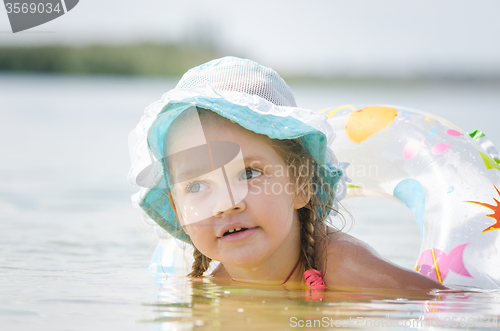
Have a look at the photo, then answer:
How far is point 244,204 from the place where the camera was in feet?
7.58

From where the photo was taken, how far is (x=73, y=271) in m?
2.77

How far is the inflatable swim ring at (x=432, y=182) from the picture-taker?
259cm

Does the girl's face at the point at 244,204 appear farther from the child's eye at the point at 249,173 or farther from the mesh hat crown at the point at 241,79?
the mesh hat crown at the point at 241,79

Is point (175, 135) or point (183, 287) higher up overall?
point (175, 135)

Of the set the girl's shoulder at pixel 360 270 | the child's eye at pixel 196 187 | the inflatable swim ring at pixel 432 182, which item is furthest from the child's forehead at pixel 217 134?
the inflatable swim ring at pixel 432 182

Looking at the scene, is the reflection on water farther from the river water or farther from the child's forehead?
the child's forehead

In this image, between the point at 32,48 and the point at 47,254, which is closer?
the point at 47,254

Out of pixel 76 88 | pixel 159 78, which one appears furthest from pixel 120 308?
pixel 159 78

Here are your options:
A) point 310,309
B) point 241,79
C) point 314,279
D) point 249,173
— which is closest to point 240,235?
point 249,173

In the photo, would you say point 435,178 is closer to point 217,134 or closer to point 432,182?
point 432,182

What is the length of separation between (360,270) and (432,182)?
696 millimetres

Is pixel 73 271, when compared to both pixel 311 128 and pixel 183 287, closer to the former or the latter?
pixel 183 287

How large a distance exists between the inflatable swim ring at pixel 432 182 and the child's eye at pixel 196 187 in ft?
2.30

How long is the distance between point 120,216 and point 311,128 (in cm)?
242
